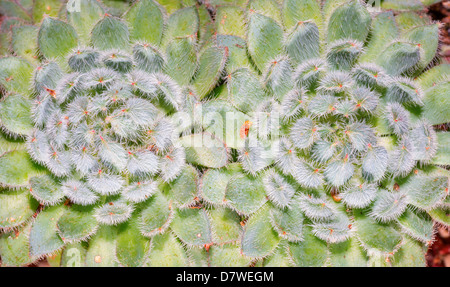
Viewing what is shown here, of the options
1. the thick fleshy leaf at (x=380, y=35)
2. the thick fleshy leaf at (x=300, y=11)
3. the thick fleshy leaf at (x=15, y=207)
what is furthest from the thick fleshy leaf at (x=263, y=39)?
the thick fleshy leaf at (x=15, y=207)

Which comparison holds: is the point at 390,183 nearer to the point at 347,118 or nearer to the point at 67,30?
the point at 347,118

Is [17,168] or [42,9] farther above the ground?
[42,9]

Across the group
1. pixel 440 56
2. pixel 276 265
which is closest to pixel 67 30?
pixel 276 265

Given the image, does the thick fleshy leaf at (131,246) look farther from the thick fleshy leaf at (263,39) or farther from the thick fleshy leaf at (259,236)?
the thick fleshy leaf at (263,39)

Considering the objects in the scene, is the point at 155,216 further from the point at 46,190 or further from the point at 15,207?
the point at 15,207

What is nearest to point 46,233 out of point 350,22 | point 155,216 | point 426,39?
point 155,216

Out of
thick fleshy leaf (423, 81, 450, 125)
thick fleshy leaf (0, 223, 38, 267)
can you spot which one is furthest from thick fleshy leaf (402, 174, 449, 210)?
thick fleshy leaf (0, 223, 38, 267)

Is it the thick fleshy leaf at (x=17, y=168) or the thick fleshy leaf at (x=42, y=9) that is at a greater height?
the thick fleshy leaf at (x=42, y=9)
